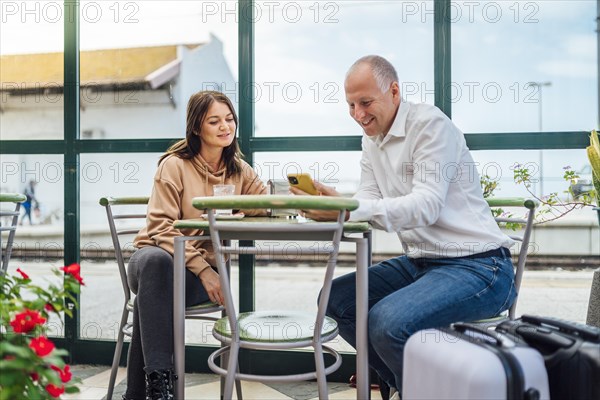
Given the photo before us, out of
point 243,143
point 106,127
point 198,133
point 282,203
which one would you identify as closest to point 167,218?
point 198,133

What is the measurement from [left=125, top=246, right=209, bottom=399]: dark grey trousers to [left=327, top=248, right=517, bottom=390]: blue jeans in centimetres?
54

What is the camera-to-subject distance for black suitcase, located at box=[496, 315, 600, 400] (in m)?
1.32

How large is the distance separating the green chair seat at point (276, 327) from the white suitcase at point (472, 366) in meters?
0.28

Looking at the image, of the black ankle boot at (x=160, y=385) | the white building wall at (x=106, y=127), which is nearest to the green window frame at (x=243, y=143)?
the white building wall at (x=106, y=127)

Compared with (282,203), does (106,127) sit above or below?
above

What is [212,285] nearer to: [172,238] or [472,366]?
[172,238]

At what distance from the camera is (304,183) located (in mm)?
1777

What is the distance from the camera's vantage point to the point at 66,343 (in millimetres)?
2916

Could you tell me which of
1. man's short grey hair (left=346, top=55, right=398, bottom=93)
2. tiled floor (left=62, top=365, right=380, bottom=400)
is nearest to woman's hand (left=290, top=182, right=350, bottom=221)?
man's short grey hair (left=346, top=55, right=398, bottom=93)

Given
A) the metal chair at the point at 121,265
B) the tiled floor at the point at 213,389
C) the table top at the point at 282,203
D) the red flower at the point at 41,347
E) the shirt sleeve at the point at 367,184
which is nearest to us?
the red flower at the point at 41,347

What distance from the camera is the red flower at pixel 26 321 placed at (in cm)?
115

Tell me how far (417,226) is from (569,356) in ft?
1.81

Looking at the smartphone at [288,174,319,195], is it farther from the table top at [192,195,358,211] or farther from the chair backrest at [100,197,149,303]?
the chair backrest at [100,197,149,303]

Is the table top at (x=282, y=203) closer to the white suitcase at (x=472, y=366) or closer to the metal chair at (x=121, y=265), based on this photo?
the white suitcase at (x=472, y=366)
